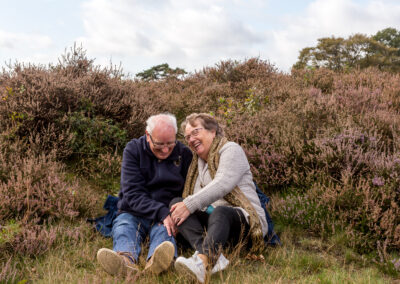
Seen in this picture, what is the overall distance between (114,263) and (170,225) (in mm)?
671

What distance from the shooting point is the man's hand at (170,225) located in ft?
11.1

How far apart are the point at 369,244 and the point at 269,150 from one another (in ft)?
6.30

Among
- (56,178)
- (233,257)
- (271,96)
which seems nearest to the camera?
(233,257)

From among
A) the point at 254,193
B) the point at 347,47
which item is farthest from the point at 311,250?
the point at 347,47

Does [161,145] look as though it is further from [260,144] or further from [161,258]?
[260,144]

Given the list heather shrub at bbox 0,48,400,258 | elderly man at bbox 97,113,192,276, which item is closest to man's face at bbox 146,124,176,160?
elderly man at bbox 97,113,192,276

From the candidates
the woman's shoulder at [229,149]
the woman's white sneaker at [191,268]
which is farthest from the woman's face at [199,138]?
the woman's white sneaker at [191,268]

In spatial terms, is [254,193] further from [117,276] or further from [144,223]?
[117,276]

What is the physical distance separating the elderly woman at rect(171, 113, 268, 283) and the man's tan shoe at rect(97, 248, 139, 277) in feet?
1.85

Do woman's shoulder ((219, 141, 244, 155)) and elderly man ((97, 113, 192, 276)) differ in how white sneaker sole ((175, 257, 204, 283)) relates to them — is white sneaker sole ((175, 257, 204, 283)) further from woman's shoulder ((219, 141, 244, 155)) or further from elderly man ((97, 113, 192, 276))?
woman's shoulder ((219, 141, 244, 155))

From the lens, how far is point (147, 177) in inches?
153

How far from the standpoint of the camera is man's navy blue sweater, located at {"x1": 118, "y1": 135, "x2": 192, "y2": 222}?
12.1ft

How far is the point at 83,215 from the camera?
4.29 metres

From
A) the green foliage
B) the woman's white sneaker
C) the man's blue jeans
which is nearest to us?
the woman's white sneaker
